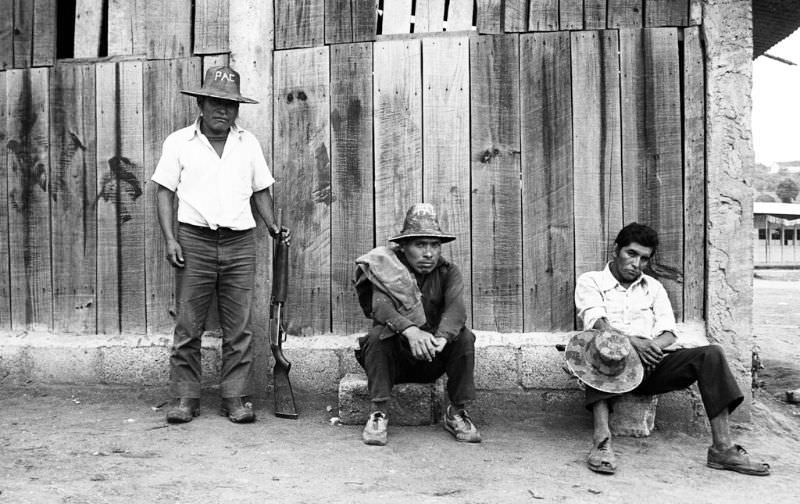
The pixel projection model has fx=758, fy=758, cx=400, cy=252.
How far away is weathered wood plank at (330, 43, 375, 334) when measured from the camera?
15.8 feet

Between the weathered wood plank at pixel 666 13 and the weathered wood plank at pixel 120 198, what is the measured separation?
10.7 ft

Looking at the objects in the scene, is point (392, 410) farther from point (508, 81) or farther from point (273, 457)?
point (508, 81)

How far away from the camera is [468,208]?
4.74m

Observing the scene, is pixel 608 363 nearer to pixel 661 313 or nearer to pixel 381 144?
pixel 661 313

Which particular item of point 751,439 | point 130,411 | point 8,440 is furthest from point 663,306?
point 8,440

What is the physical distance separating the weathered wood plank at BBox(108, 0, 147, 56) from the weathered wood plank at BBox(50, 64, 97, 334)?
0.24 m

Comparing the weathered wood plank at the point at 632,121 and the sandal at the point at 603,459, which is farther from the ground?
the weathered wood plank at the point at 632,121

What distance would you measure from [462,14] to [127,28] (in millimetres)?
2221

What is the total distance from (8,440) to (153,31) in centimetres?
268

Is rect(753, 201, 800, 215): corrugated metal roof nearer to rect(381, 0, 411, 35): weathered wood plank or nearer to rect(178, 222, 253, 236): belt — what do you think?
rect(381, 0, 411, 35): weathered wood plank

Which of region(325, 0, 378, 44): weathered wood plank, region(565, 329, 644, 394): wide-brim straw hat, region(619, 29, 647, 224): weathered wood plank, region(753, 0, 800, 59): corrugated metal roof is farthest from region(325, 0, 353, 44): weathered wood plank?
region(753, 0, 800, 59): corrugated metal roof

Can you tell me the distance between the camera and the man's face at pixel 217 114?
4441 millimetres

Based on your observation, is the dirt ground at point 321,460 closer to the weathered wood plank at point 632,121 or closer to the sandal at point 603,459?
the sandal at point 603,459

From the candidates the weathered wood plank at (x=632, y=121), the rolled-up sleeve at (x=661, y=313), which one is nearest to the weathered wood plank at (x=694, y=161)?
the weathered wood plank at (x=632, y=121)
